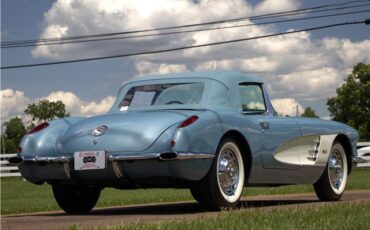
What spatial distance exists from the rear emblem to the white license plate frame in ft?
0.63

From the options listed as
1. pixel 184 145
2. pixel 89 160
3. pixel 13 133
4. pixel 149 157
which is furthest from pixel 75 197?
pixel 13 133

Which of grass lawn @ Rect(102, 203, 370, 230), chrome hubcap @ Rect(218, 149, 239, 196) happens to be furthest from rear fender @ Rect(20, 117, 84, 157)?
grass lawn @ Rect(102, 203, 370, 230)

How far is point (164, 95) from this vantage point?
Answer: 8797mm

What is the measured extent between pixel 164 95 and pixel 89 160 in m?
1.50

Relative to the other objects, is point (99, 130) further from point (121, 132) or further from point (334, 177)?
point (334, 177)

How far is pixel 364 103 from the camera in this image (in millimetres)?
79688

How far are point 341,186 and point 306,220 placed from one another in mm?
4272

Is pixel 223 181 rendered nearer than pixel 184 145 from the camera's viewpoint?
No

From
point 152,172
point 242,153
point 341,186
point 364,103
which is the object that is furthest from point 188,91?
point 364,103

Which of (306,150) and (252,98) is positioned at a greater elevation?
(252,98)

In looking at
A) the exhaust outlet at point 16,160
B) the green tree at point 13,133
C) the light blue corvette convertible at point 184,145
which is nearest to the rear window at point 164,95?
the light blue corvette convertible at point 184,145

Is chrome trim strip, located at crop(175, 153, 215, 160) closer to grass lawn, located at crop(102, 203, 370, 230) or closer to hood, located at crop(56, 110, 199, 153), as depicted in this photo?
hood, located at crop(56, 110, 199, 153)

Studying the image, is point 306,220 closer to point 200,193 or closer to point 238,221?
point 238,221

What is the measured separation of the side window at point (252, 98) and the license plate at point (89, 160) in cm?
201
